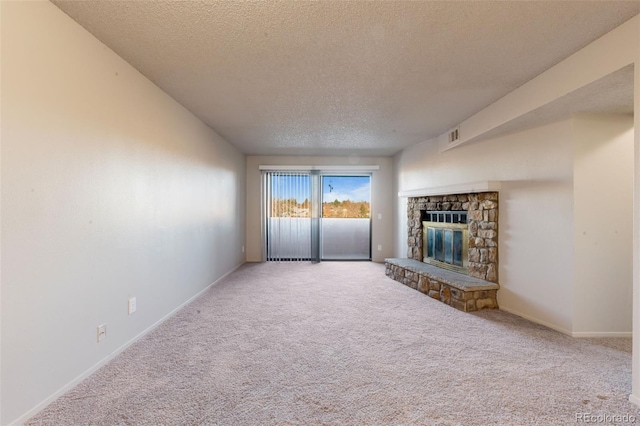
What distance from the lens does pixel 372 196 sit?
248 inches

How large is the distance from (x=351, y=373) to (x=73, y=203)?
2.10 metres

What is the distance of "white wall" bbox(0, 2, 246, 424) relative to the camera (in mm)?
1470

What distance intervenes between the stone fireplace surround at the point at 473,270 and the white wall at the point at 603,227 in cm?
83

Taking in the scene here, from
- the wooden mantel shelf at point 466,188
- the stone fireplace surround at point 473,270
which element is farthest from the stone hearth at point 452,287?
the wooden mantel shelf at point 466,188

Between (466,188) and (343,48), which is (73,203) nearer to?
(343,48)

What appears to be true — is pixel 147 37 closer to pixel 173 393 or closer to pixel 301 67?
pixel 301 67

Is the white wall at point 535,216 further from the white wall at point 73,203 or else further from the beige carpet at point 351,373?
the white wall at point 73,203

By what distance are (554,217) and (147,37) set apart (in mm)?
3722

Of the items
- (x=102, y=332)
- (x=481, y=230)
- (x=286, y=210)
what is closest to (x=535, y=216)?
(x=481, y=230)

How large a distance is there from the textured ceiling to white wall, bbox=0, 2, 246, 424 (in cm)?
26

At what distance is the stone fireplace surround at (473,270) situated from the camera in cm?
332

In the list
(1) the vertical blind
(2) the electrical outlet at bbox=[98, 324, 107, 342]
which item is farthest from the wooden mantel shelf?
(2) the electrical outlet at bbox=[98, 324, 107, 342]

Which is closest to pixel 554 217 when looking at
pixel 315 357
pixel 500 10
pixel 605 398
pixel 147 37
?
pixel 605 398

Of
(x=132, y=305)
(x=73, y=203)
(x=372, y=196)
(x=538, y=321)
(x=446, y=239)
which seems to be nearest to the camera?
(x=73, y=203)
